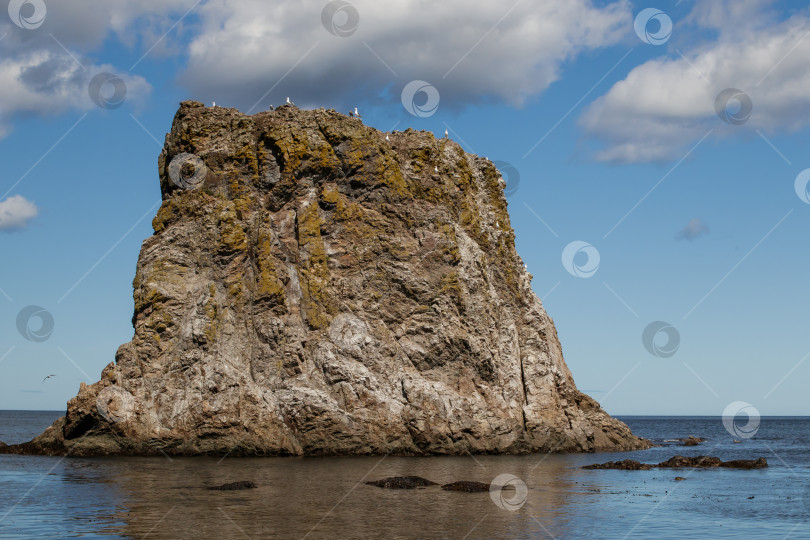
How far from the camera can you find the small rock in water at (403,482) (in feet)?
128

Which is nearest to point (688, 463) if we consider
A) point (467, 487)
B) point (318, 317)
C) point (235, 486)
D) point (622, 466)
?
point (622, 466)

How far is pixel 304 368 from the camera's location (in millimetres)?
55688

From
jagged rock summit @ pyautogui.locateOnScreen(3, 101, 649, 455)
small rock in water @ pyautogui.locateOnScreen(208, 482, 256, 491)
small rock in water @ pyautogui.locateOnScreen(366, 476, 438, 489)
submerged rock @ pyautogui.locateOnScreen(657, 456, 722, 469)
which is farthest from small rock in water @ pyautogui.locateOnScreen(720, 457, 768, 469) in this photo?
small rock in water @ pyautogui.locateOnScreen(208, 482, 256, 491)

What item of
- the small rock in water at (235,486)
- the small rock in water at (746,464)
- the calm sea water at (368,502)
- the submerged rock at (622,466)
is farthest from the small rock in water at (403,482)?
the small rock in water at (746,464)

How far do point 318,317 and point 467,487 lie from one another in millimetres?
22455

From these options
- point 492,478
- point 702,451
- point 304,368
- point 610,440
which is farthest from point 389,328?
point 702,451

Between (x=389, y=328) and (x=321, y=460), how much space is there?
1184cm

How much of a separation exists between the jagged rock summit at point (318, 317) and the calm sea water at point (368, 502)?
3.23 m

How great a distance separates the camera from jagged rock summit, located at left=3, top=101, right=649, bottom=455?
53938 mm

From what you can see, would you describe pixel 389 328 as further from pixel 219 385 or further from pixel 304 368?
pixel 219 385

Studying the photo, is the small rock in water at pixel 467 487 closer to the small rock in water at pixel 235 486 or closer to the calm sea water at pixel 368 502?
the calm sea water at pixel 368 502

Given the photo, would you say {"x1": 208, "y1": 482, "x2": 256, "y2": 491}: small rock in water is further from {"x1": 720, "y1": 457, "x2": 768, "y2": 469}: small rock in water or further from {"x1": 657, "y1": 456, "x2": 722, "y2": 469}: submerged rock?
{"x1": 720, "y1": 457, "x2": 768, "y2": 469}: small rock in water

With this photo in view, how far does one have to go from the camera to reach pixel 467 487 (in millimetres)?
38250

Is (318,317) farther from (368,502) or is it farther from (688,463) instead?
(688,463)
